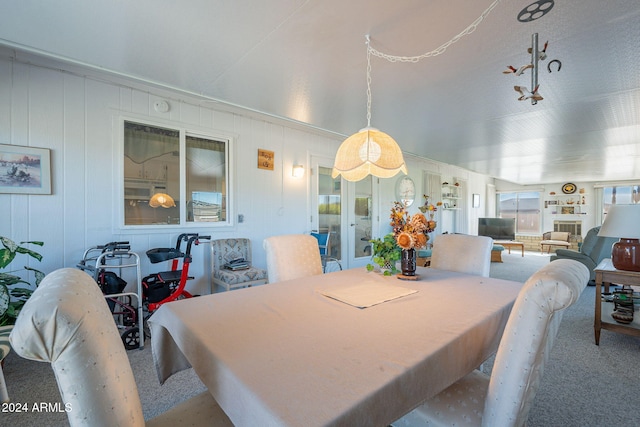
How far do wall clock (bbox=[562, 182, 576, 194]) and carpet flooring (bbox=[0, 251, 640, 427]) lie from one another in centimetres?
891

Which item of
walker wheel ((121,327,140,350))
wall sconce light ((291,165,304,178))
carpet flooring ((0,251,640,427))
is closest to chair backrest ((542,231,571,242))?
carpet flooring ((0,251,640,427))

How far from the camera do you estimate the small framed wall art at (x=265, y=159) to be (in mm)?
3908

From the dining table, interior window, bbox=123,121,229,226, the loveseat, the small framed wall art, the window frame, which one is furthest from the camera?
the loveseat

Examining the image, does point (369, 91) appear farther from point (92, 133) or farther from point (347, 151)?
point (92, 133)

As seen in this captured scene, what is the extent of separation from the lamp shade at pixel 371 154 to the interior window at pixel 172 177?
2141mm

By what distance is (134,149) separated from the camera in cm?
299

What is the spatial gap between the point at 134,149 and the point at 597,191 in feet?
41.7

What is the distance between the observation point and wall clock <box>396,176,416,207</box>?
627 cm

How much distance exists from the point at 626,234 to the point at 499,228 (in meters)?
6.59

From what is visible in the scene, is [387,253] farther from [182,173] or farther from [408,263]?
[182,173]

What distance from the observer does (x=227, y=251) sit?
3449 millimetres

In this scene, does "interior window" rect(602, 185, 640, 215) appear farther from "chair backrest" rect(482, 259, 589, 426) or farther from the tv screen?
"chair backrest" rect(482, 259, 589, 426)

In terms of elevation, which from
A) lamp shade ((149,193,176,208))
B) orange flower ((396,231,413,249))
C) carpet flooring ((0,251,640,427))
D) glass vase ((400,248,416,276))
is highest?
lamp shade ((149,193,176,208))

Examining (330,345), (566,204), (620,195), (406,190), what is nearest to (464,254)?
(330,345)
